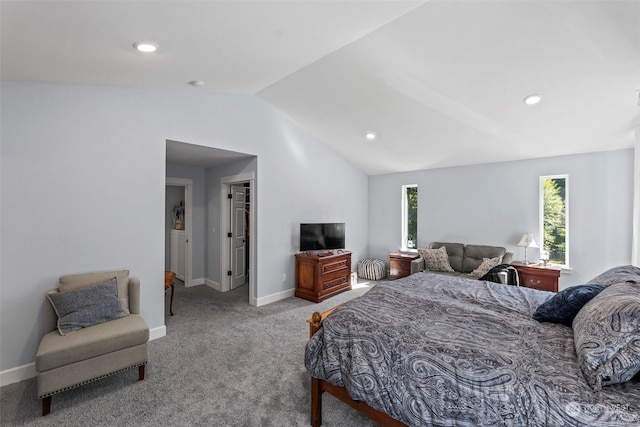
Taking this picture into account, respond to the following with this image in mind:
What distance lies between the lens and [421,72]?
305 cm

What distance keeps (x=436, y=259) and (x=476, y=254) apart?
664 mm

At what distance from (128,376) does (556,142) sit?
19.1ft

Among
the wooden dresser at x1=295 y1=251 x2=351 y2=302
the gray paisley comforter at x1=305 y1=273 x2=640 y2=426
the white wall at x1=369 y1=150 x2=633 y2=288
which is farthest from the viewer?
the wooden dresser at x1=295 y1=251 x2=351 y2=302

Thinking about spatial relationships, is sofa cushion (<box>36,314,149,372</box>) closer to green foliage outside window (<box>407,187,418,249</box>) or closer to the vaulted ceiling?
the vaulted ceiling

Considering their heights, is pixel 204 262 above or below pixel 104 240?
below

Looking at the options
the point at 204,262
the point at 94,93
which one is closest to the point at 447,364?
the point at 94,93

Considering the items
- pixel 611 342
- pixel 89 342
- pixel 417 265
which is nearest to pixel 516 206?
pixel 417 265

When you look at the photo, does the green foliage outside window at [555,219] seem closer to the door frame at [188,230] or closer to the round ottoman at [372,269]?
Result: the round ottoman at [372,269]

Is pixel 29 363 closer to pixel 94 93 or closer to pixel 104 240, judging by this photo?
pixel 104 240

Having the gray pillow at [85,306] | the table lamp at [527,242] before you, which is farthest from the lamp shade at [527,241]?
the gray pillow at [85,306]

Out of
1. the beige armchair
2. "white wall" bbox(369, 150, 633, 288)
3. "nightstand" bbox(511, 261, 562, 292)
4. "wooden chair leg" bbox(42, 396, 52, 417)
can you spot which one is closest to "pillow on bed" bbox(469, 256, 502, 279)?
"nightstand" bbox(511, 261, 562, 292)

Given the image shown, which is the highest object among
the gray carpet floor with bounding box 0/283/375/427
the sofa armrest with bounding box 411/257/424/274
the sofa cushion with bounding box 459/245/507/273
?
the sofa cushion with bounding box 459/245/507/273

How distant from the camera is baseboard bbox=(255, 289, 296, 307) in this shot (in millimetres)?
4373

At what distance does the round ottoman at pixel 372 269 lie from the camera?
19.7 ft
